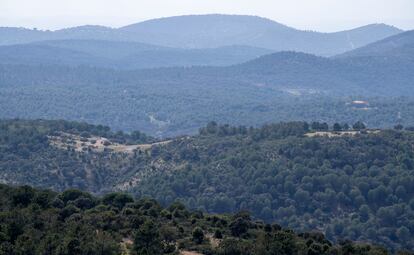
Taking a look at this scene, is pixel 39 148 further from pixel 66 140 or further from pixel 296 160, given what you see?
pixel 296 160

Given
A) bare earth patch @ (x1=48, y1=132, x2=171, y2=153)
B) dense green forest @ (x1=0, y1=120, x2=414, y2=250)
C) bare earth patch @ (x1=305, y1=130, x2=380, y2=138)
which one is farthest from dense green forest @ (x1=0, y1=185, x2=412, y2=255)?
bare earth patch @ (x1=48, y1=132, x2=171, y2=153)

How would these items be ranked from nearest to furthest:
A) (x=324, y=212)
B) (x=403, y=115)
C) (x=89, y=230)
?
(x=89, y=230)
(x=324, y=212)
(x=403, y=115)

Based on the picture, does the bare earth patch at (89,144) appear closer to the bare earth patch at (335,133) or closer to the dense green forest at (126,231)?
the bare earth patch at (335,133)

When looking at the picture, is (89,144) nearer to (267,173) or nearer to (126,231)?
(267,173)

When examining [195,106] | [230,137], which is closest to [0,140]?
[230,137]

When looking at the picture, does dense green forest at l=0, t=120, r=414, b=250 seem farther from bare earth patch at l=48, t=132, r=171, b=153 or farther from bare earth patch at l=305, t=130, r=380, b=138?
bare earth patch at l=48, t=132, r=171, b=153

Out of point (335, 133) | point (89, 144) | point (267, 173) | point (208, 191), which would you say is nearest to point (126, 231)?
point (208, 191)
